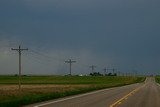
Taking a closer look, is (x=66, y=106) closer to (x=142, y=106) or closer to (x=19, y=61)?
(x=142, y=106)

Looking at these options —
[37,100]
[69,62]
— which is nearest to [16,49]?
[37,100]

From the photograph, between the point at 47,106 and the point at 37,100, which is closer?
the point at 47,106

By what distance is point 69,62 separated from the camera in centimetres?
14150

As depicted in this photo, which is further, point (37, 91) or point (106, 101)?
point (37, 91)

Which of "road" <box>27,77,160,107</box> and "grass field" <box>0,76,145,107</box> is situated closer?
"road" <box>27,77,160,107</box>

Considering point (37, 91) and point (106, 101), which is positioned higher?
point (37, 91)

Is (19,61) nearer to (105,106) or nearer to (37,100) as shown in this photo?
(37,100)

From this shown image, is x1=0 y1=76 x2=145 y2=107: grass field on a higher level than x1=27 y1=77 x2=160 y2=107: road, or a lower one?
higher

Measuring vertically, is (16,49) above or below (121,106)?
above

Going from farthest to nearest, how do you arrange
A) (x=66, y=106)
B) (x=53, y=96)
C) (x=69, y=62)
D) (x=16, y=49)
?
1. (x=69, y=62)
2. (x=16, y=49)
3. (x=53, y=96)
4. (x=66, y=106)

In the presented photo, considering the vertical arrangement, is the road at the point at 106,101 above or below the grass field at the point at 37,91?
below

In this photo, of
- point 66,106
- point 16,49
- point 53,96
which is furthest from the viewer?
point 16,49

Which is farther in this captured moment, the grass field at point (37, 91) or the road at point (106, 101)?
the grass field at point (37, 91)

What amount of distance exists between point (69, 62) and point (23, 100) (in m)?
116
